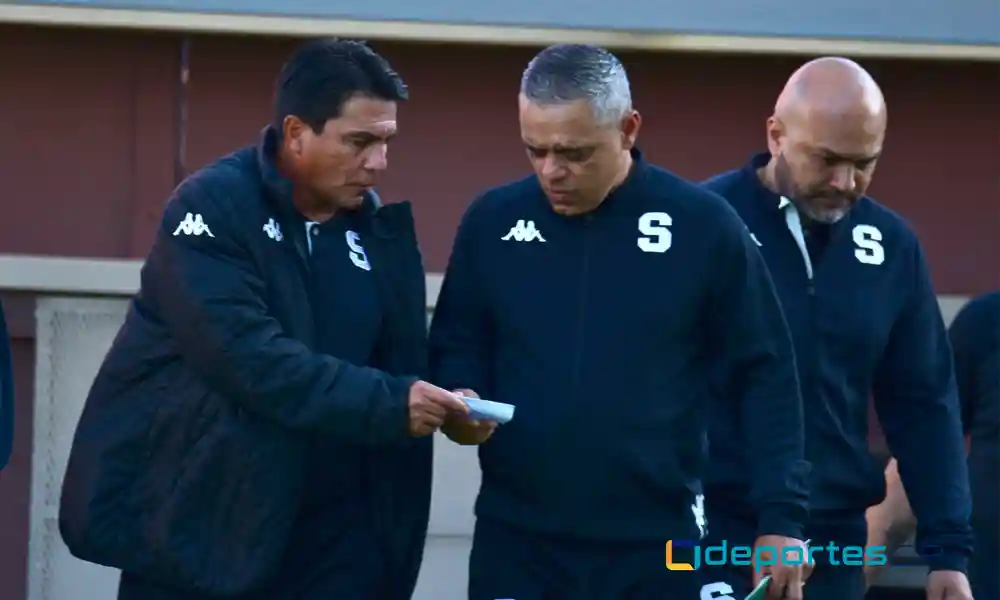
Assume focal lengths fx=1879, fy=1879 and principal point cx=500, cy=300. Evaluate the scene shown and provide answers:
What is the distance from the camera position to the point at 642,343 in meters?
3.85

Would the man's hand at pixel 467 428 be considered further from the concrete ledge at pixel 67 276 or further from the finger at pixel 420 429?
the concrete ledge at pixel 67 276

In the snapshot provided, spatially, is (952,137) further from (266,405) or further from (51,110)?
(266,405)

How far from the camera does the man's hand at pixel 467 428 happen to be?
3764mm

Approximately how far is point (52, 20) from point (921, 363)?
3.03 m

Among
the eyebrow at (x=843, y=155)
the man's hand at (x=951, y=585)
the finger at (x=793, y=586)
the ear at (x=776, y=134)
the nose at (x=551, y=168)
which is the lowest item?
the man's hand at (x=951, y=585)

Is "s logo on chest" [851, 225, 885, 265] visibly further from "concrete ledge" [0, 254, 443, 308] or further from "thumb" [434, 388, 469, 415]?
"concrete ledge" [0, 254, 443, 308]

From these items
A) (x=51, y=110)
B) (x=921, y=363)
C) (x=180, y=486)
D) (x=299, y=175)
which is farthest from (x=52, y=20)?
(x=921, y=363)

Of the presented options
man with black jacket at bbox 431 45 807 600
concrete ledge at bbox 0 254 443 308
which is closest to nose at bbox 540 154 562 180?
man with black jacket at bbox 431 45 807 600

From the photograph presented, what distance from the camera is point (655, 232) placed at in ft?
12.8

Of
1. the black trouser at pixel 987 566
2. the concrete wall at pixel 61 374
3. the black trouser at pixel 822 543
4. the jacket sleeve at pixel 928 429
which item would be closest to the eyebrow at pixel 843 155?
the jacket sleeve at pixel 928 429

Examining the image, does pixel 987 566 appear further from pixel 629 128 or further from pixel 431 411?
pixel 431 411

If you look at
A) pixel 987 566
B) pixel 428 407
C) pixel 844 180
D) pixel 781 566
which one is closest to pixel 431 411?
pixel 428 407

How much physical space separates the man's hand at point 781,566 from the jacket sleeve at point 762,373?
2 centimetres

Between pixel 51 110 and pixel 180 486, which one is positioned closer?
pixel 180 486
